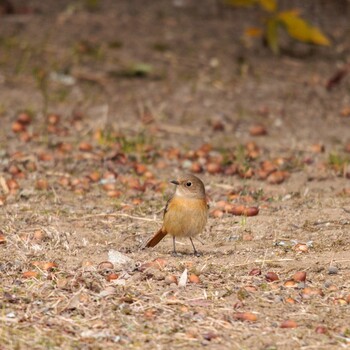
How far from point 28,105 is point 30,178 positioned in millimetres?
Result: 2403

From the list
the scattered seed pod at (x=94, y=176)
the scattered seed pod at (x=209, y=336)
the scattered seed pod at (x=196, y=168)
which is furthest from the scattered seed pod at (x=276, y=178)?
the scattered seed pod at (x=209, y=336)

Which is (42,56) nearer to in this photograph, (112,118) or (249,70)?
(112,118)

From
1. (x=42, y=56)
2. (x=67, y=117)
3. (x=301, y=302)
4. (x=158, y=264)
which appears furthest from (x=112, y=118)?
(x=301, y=302)

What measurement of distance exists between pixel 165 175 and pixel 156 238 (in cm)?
208

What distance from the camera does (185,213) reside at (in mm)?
7074

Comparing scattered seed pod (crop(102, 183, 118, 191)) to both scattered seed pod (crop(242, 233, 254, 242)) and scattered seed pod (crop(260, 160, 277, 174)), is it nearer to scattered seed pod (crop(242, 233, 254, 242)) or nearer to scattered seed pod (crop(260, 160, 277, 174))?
scattered seed pod (crop(260, 160, 277, 174))

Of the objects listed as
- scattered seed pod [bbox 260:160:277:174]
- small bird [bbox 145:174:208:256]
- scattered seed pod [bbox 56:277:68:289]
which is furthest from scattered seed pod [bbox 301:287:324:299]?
scattered seed pod [bbox 260:160:277:174]

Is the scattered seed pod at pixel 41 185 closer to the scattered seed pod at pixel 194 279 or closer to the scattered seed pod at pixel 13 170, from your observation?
the scattered seed pod at pixel 13 170

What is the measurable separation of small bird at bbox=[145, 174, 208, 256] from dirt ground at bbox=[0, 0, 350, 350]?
0.17 metres

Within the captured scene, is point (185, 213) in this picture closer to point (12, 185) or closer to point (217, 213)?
point (217, 213)

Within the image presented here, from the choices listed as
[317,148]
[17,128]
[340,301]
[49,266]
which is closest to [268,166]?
[317,148]

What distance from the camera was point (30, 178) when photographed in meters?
8.94

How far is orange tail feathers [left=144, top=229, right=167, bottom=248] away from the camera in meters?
7.19

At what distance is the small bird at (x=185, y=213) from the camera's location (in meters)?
7.04
